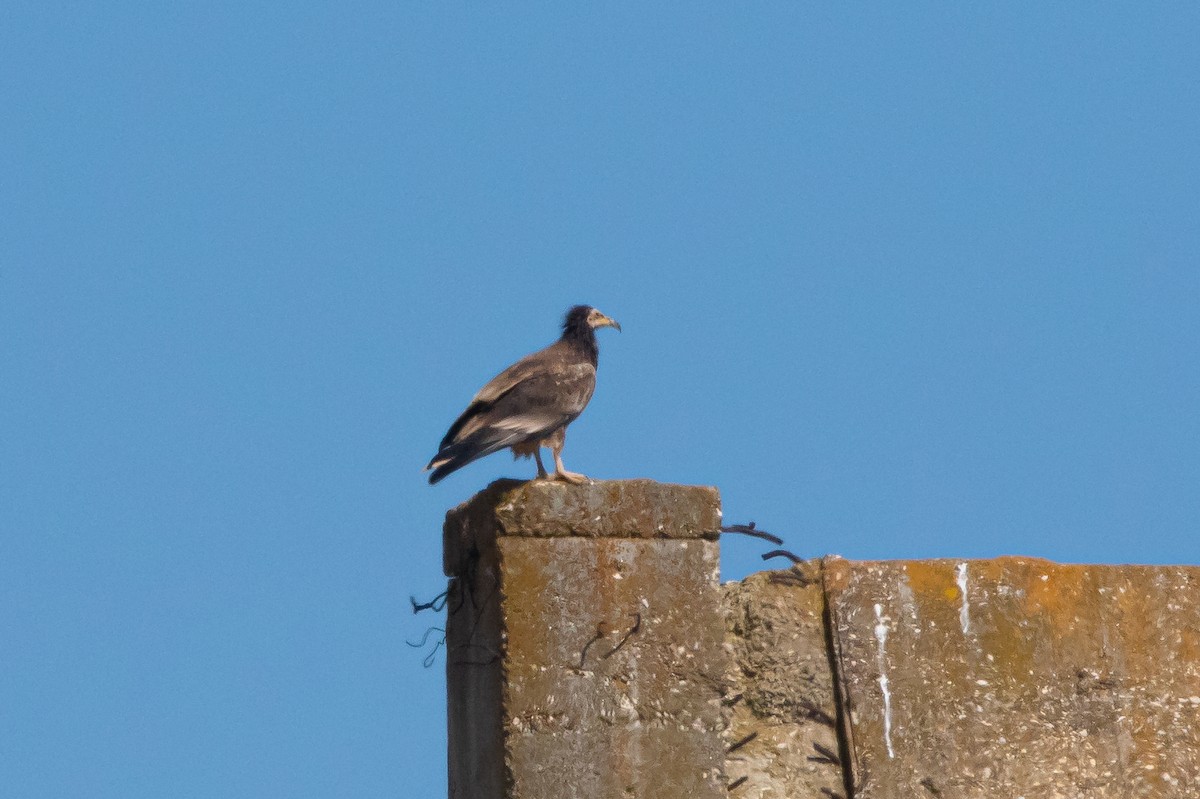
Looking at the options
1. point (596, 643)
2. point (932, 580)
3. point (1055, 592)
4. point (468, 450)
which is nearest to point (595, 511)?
point (596, 643)

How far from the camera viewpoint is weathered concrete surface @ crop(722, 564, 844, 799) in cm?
625

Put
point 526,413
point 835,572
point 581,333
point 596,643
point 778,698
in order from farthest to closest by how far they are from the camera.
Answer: point 581,333 → point 526,413 → point 835,572 → point 778,698 → point 596,643

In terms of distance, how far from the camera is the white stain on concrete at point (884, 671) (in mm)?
6270

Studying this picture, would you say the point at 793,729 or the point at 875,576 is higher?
the point at 875,576

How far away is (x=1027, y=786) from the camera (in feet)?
20.6

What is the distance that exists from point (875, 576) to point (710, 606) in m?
0.70

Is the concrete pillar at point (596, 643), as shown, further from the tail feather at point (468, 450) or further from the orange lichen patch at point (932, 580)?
the orange lichen patch at point (932, 580)

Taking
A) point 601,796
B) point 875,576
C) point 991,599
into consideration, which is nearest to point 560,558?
point 601,796

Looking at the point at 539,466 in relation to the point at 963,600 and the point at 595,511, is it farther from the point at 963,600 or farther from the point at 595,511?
the point at 963,600

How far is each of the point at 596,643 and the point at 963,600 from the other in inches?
53.9

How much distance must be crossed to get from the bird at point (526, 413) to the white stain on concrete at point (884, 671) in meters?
1.11

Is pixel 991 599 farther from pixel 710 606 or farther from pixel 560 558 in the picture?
pixel 560 558

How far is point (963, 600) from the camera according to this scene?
6.45 meters

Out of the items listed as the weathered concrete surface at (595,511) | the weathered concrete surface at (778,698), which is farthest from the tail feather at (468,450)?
the weathered concrete surface at (778,698)
